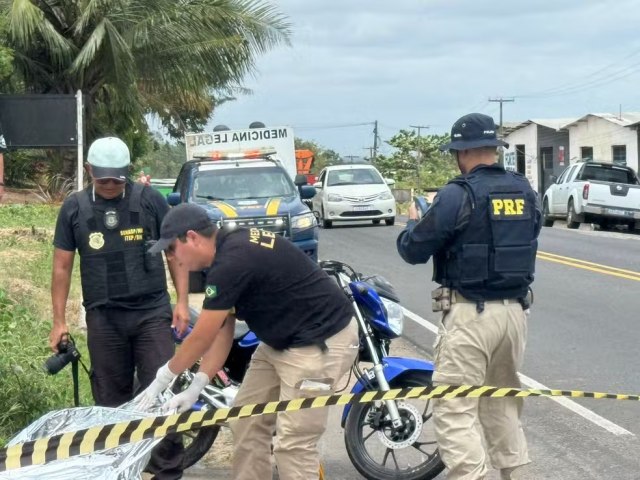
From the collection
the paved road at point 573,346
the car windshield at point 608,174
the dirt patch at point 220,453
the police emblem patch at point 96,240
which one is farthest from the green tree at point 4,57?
the police emblem patch at point 96,240

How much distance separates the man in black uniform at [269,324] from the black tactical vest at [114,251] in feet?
2.90

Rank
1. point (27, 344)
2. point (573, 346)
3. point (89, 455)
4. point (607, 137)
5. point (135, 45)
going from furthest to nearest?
point (607, 137)
point (135, 45)
point (573, 346)
point (27, 344)
point (89, 455)

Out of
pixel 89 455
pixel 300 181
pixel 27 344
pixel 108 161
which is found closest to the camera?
pixel 89 455

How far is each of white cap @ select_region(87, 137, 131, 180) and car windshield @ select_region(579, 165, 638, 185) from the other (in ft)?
74.0

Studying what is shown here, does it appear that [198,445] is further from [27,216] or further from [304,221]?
[27,216]

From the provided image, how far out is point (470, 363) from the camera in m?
4.89

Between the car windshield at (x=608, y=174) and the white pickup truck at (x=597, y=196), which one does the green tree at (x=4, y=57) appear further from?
the car windshield at (x=608, y=174)

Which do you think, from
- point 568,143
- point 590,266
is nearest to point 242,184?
point 590,266

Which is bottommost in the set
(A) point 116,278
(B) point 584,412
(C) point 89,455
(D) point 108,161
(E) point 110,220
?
(B) point 584,412

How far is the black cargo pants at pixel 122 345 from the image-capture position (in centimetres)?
554

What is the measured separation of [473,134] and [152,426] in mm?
2056

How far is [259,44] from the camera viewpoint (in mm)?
25281

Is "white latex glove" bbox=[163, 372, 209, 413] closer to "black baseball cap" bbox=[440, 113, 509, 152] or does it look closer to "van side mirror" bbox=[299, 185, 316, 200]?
"black baseball cap" bbox=[440, 113, 509, 152]

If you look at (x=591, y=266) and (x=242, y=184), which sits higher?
(x=242, y=184)
